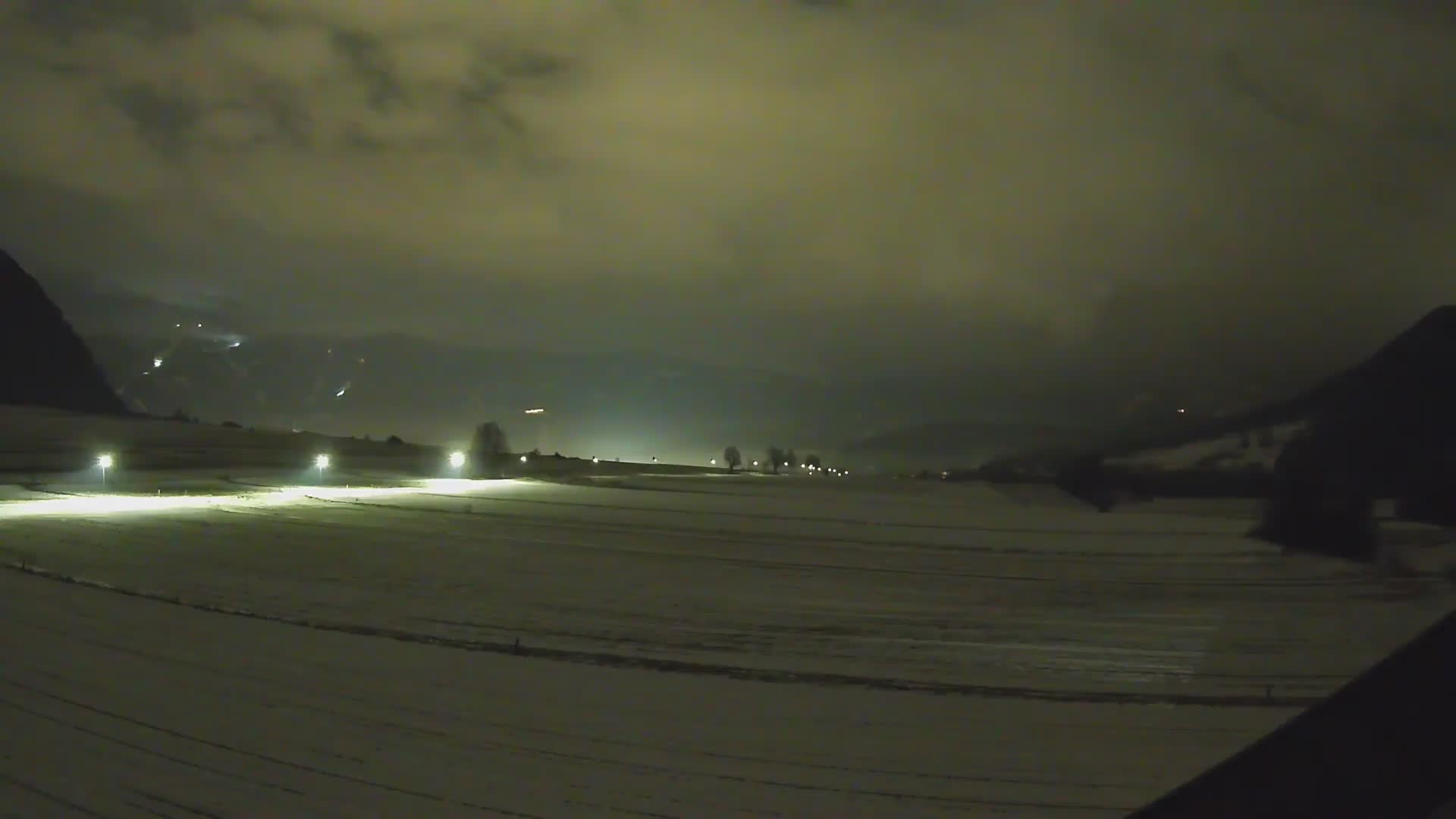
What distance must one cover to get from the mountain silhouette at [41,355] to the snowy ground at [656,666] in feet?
298

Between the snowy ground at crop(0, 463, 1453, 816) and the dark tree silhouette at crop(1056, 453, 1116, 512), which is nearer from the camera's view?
the snowy ground at crop(0, 463, 1453, 816)

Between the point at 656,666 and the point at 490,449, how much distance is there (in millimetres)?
48882

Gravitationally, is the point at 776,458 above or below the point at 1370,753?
above

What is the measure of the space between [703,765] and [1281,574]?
11.4 metres

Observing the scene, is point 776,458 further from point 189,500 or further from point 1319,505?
point 1319,505

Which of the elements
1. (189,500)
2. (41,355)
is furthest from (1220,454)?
(41,355)

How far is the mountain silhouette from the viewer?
9256 cm

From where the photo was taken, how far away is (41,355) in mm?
98125

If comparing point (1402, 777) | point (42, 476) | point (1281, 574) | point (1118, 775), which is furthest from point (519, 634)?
point (42, 476)

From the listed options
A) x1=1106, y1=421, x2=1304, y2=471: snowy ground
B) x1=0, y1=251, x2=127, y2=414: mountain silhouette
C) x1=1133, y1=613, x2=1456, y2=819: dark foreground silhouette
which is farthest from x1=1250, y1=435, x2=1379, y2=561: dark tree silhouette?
x1=0, y1=251, x2=127, y2=414: mountain silhouette

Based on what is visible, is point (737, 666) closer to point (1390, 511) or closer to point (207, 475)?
point (1390, 511)

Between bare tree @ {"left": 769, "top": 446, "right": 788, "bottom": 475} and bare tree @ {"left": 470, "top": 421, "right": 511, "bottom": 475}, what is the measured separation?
641 inches

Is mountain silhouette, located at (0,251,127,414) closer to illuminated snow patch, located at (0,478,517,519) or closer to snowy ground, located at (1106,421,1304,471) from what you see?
illuminated snow patch, located at (0,478,517,519)

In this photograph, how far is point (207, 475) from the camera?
3509 cm
